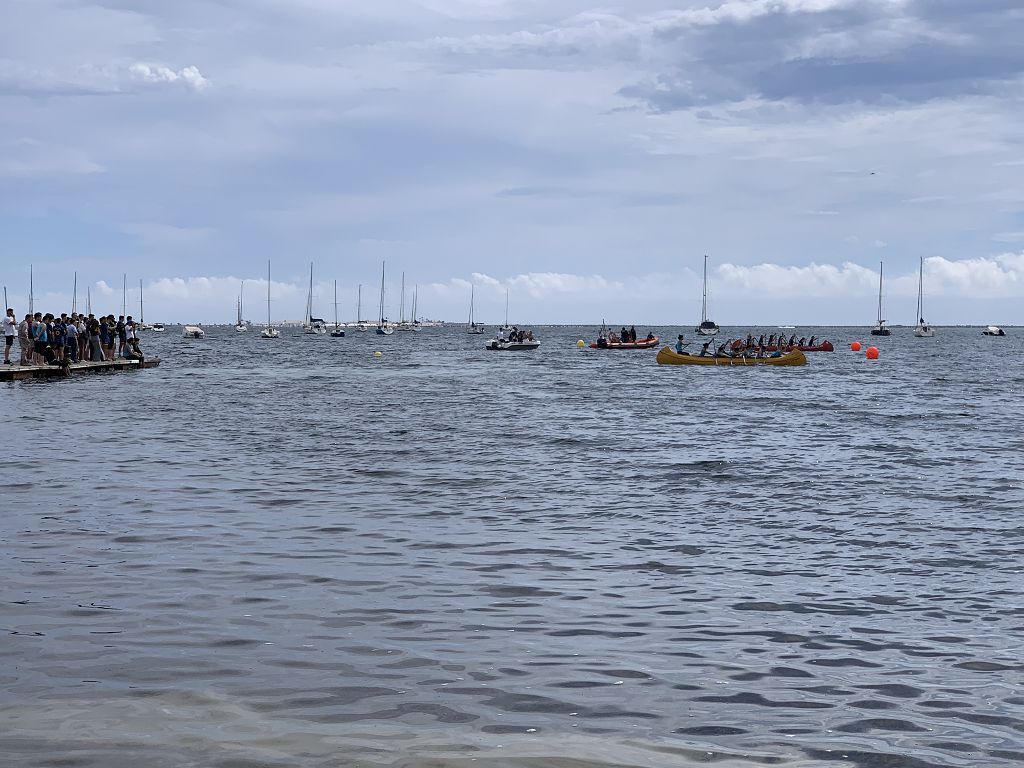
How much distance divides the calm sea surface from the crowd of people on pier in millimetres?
20914

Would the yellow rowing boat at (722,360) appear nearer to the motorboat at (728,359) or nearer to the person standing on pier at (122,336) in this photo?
the motorboat at (728,359)

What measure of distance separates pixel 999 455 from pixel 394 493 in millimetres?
14342

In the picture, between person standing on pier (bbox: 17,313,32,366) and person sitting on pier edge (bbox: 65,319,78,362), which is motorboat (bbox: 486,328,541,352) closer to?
person sitting on pier edge (bbox: 65,319,78,362)

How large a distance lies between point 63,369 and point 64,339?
162 cm

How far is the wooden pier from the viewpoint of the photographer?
A: 40.8 meters

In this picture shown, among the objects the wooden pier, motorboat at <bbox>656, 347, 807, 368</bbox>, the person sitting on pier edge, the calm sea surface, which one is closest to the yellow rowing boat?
motorboat at <bbox>656, 347, 807, 368</bbox>

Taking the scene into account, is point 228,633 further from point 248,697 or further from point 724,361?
point 724,361

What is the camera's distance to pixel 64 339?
4509 cm

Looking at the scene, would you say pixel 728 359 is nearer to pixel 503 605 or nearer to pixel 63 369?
pixel 63 369

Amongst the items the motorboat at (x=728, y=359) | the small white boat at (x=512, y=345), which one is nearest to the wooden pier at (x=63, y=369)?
the motorboat at (x=728, y=359)

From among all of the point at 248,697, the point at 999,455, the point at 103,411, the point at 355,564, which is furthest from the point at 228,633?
the point at 103,411

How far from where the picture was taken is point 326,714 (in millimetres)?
6547

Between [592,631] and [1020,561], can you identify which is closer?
[592,631]

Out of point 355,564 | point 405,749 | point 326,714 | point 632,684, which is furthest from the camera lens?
point 355,564
